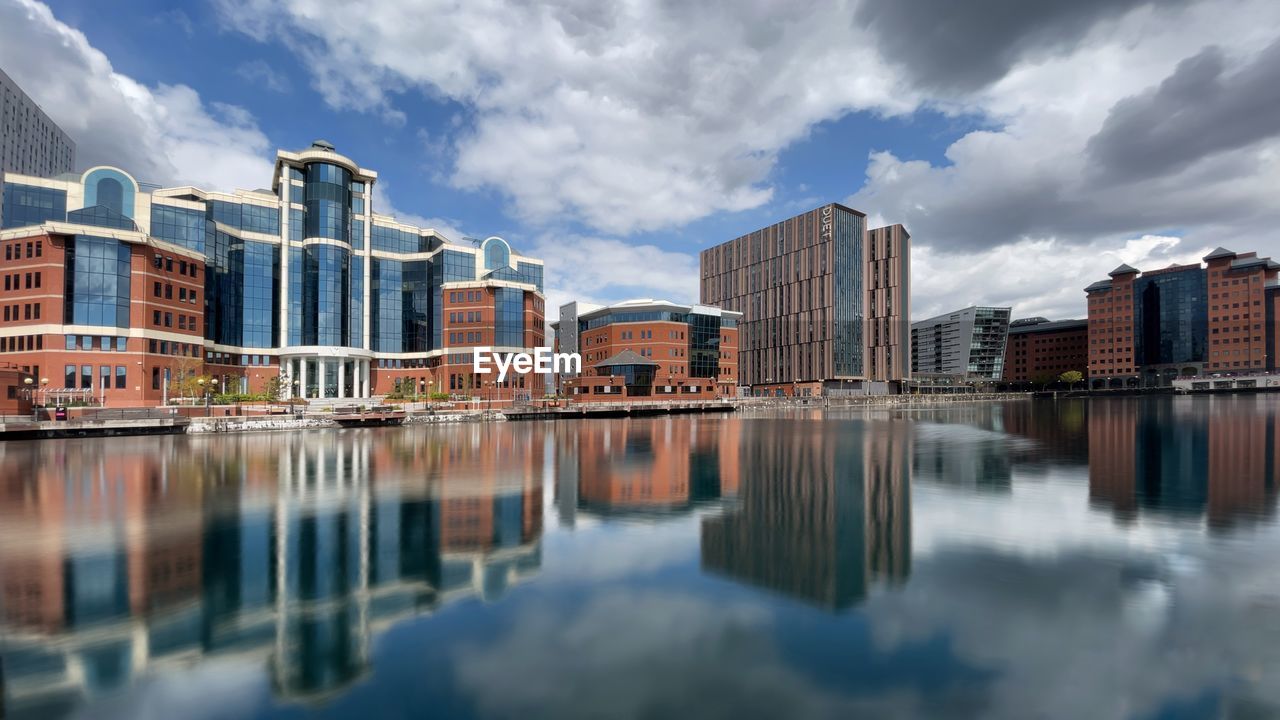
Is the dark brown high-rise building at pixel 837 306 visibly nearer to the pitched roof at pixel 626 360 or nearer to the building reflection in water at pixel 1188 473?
the pitched roof at pixel 626 360

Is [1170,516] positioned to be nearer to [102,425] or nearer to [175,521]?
[175,521]

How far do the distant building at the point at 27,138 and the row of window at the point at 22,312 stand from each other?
2546 inches

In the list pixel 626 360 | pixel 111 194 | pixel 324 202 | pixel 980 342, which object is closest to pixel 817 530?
pixel 626 360

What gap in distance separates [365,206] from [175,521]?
3249 inches

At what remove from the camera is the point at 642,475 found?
25.0 m

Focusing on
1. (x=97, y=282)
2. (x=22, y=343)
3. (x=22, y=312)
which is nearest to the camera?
(x=22, y=343)

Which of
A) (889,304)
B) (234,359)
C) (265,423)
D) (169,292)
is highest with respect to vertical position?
(889,304)

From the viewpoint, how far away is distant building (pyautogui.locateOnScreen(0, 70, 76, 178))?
10525cm

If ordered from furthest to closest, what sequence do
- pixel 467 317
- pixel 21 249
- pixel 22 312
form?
1. pixel 467 317
2. pixel 21 249
3. pixel 22 312

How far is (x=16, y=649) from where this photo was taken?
8297mm

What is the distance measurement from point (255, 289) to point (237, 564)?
273ft

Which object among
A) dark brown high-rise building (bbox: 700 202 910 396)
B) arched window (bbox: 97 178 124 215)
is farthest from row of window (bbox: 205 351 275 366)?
dark brown high-rise building (bbox: 700 202 910 396)

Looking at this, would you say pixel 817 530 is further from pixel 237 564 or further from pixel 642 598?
pixel 237 564

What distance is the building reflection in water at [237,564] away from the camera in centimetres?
805
